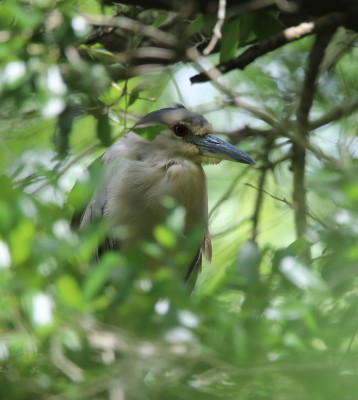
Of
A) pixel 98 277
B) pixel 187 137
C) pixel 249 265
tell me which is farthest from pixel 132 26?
pixel 98 277

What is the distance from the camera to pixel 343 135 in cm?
314

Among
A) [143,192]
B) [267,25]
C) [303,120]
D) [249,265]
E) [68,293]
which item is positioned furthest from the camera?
[143,192]

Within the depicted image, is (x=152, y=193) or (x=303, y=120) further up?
(x=303, y=120)

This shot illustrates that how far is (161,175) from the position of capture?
3.29m

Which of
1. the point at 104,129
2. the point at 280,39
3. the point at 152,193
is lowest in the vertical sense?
the point at 152,193

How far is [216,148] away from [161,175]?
0.79 feet

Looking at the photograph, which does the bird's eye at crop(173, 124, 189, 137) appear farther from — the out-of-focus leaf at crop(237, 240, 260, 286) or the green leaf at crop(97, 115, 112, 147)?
the out-of-focus leaf at crop(237, 240, 260, 286)

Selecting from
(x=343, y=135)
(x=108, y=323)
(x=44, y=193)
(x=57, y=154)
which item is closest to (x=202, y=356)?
(x=108, y=323)

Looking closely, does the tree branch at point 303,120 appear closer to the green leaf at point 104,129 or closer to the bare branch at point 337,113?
the bare branch at point 337,113

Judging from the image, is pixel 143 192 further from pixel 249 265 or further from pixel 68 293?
pixel 68 293

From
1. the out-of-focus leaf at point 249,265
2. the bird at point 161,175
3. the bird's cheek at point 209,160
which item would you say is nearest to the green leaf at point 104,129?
the bird at point 161,175

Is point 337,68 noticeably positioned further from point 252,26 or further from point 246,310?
point 246,310

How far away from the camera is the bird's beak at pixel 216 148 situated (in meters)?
3.20

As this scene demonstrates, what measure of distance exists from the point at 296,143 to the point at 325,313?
4.36 ft
